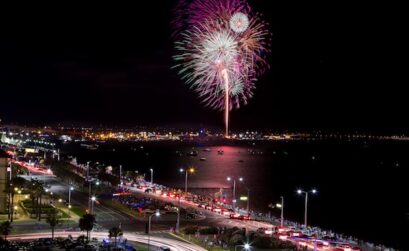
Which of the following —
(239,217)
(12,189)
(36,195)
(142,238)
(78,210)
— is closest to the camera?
(142,238)

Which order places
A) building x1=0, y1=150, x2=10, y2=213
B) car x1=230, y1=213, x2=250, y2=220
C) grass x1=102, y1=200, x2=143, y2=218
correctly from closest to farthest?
car x1=230, y1=213, x2=250, y2=220 < building x1=0, y1=150, x2=10, y2=213 < grass x1=102, y1=200, x2=143, y2=218

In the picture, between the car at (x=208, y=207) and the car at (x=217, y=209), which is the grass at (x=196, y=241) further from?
the car at (x=208, y=207)

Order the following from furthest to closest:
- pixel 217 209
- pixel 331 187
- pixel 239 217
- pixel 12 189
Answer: pixel 331 187 → pixel 217 209 → pixel 239 217 → pixel 12 189

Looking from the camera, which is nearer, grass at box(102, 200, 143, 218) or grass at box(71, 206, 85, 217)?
grass at box(71, 206, 85, 217)

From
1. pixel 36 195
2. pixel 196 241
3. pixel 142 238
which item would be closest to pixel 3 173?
pixel 36 195

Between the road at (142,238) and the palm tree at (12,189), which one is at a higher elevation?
the palm tree at (12,189)

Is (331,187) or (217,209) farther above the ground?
(217,209)

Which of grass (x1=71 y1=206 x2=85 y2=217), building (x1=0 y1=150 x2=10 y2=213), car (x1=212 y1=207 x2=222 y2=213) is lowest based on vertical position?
grass (x1=71 y1=206 x2=85 y2=217)

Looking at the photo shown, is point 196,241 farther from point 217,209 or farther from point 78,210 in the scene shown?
point 78,210

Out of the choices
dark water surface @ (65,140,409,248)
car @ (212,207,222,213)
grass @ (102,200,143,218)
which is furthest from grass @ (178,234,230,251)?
dark water surface @ (65,140,409,248)

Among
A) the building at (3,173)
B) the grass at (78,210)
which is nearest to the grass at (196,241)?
the grass at (78,210)

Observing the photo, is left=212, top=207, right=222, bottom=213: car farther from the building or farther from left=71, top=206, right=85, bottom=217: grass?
the building

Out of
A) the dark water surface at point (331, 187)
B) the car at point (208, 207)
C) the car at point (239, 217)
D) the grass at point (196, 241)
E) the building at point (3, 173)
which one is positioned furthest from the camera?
the dark water surface at point (331, 187)
